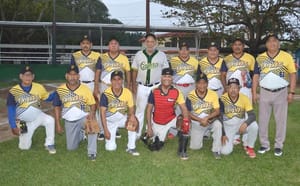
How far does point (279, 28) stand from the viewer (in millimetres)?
22672

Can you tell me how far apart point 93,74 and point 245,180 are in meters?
3.36

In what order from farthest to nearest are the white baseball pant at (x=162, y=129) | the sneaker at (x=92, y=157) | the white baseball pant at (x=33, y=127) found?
the white baseball pant at (x=162, y=129)
the white baseball pant at (x=33, y=127)
the sneaker at (x=92, y=157)

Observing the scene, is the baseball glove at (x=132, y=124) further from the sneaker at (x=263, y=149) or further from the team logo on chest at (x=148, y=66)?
the sneaker at (x=263, y=149)

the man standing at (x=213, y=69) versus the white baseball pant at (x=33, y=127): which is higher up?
the man standing at (x=213, y=69)

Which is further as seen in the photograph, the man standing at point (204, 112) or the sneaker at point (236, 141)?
the sneaker at point (236, 141)

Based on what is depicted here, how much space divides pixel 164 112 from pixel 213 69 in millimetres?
1144

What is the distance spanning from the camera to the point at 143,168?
18.4 ft

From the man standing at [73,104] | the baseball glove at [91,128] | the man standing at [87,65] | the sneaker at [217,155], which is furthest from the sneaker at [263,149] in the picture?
the man standing at [87,65]

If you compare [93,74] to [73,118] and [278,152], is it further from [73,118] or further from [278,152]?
[278,152]

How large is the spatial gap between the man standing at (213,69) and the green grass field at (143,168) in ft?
3.41

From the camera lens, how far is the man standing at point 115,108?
6422 millimetres

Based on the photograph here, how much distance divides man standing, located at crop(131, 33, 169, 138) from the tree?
49.3 feet

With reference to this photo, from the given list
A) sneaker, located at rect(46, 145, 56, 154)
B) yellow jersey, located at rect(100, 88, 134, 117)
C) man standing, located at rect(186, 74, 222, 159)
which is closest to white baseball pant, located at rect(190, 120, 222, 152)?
man standing, located at rect(186, 74, 222, 159)

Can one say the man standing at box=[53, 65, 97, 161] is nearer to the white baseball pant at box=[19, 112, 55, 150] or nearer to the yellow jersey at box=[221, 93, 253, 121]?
the white baseball pant at box=[19, 112, 55, 150]
